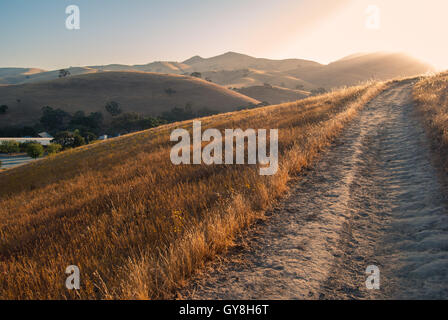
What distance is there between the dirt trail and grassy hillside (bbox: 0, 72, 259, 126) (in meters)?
95.1

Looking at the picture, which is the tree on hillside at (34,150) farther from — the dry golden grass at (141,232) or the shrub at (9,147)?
the dry golden grass at (141,232)

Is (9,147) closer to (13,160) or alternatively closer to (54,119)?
(13,160)

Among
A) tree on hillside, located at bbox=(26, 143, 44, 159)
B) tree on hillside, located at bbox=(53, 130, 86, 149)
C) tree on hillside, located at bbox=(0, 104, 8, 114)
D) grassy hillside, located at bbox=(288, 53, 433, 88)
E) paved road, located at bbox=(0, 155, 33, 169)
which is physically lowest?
paved road, located at bbox=(0, 155, 33, 169)

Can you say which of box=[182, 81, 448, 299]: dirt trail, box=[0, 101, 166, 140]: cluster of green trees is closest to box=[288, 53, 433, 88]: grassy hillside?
box=[0, 101, 166, 140]: cluster of green trees

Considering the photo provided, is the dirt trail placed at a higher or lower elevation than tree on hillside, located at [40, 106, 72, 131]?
lower

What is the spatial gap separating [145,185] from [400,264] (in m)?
6.12

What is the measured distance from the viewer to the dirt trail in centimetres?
245

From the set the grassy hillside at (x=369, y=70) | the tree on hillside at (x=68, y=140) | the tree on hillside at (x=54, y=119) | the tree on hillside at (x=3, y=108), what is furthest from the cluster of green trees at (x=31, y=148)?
the grassy hillside at (x=369, y=70)

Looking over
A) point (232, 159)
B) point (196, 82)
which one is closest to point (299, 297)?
point (232, 159)

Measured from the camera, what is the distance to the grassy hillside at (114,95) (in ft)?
297

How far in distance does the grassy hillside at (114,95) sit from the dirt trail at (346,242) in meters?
95.1

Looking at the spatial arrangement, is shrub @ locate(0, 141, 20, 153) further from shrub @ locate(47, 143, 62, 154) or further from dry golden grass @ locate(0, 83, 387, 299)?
dry golden grass @ locate(0, 83, 387, 299)

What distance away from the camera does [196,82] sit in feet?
413

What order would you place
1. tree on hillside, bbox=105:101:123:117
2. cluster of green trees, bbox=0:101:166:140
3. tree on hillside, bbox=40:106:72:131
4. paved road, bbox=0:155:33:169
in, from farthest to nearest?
tree on hillside, bbox=105:101:123:117, tree on hillside, bbox=40:106:72:131, cluster of green trees, bbox=0:101:166:140, paved road, bbox=0:155:33:169
